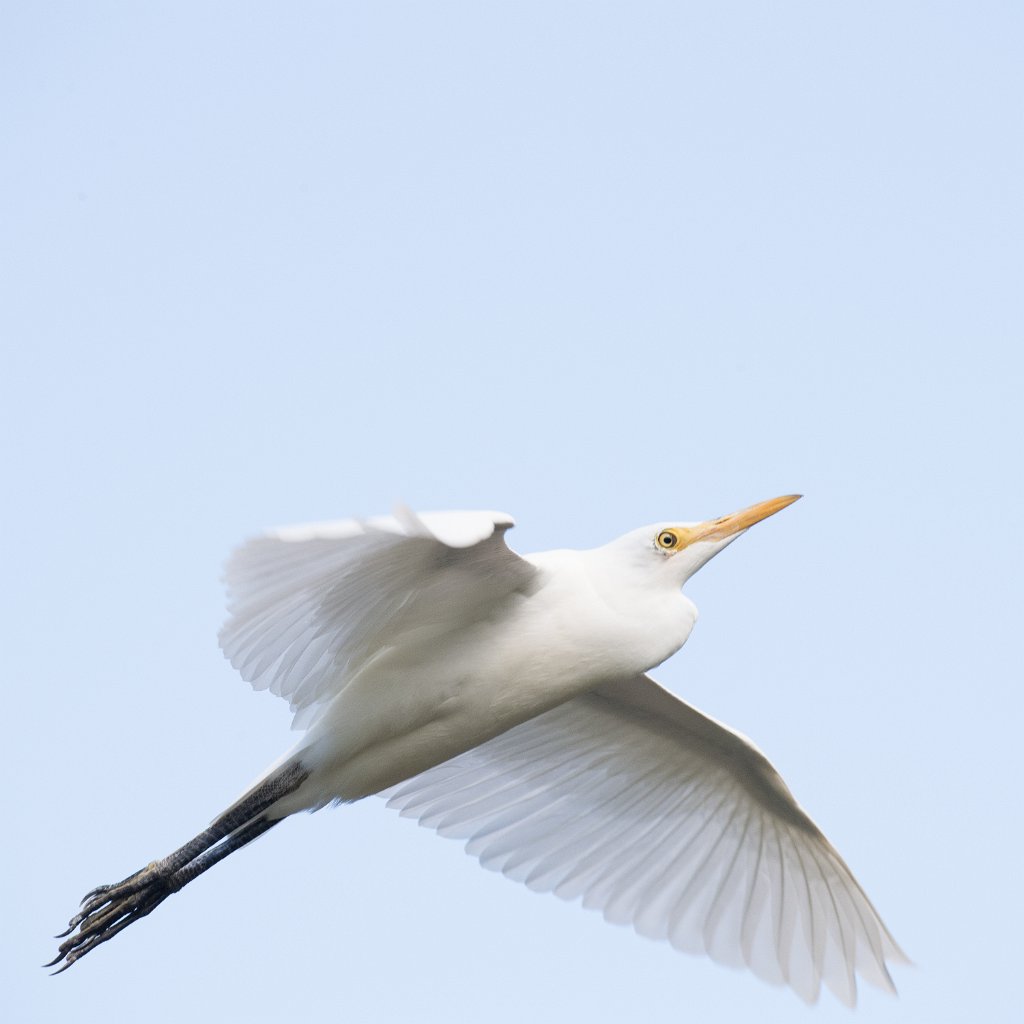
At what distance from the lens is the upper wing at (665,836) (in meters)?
13.3

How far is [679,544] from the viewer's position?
457 inches

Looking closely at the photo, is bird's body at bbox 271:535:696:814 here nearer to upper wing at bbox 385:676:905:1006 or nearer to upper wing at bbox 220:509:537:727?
upper wing at bbox 220:509:537:727

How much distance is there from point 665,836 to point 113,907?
4260 millimetres

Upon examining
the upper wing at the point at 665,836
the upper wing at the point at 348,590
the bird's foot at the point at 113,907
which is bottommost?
the upper wing at the point at 665,836

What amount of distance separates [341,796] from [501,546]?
7.28ft

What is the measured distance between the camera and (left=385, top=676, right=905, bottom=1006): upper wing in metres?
13.3

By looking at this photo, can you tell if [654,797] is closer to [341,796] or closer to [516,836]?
[516,836]

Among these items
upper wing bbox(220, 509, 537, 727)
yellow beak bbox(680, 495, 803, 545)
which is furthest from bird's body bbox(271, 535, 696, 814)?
yellow beak bbox(680, 495, 803, 545)

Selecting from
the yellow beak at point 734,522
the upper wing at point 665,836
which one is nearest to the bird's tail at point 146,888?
the upper wing at point 665,836

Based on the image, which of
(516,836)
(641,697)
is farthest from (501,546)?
(516,836)

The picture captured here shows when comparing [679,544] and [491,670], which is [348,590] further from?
[679,544]

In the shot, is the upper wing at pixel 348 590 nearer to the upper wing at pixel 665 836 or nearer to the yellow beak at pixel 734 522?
the yellow beak at pixel 734 522

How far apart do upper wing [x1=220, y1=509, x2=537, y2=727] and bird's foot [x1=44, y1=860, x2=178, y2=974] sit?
4.50 feet

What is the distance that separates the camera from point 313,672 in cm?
1133
